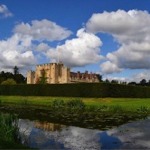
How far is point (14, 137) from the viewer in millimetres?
12477

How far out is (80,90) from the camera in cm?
4778

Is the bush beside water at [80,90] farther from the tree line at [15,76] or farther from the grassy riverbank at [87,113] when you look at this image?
the tree line at [15,76]

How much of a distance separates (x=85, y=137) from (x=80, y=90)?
3279 cm

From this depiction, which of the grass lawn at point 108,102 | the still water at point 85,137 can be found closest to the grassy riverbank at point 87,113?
the grass lawn at point 108,102

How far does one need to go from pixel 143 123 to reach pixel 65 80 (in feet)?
315

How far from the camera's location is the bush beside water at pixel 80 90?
45484 mm

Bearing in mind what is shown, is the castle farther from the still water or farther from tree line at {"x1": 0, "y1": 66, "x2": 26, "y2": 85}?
the still water

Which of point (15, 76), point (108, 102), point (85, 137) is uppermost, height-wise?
point (15, 76)

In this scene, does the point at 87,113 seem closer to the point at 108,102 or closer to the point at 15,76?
the point at 108,102

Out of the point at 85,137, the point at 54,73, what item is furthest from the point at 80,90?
the point at 54,73

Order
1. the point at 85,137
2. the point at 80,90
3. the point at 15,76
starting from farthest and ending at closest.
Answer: the point at 15,76 → the point at 80,90 → the point at 85,137

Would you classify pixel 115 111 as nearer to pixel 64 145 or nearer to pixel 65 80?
pixel 64 145

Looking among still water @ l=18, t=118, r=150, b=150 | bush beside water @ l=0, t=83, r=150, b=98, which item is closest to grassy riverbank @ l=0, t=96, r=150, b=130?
still water @ l=18, t=118, r=150, b=150

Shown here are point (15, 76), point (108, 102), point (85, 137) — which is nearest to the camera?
point (85, 137)
